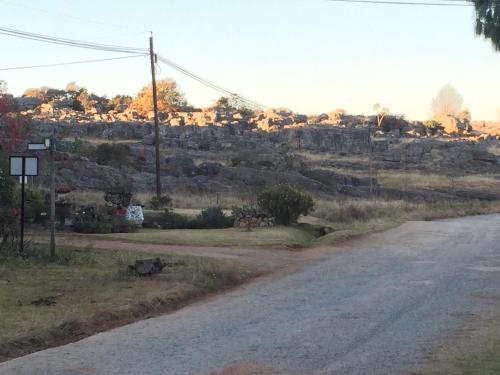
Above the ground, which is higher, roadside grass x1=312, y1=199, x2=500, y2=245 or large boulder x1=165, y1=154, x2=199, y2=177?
large boulder x1=165, y1=154, x2=199, y2=177

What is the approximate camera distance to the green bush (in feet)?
83.9

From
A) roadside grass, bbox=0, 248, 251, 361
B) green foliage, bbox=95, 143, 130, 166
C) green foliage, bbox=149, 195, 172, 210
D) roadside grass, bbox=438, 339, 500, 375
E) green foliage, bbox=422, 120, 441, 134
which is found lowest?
roadside grass, bbox=0, 248, 251, 361

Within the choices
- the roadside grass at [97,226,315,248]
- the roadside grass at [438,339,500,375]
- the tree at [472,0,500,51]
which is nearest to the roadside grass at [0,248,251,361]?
the roadside grass at [97,226,315,248]

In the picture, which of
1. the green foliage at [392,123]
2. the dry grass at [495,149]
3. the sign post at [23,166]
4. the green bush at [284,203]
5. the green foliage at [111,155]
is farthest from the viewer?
the green foliage at [392,123]

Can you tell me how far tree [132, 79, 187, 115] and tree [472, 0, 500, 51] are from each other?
10340 cm

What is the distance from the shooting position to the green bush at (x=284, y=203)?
25578 mm

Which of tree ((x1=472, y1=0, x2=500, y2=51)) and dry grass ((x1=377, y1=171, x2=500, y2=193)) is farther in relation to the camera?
dry grass ((x1=377, y1=171, x2=500, y2=193))

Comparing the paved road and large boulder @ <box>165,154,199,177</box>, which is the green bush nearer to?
the paved road

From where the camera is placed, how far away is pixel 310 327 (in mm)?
8812

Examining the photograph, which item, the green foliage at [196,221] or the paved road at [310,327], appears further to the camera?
the green foliage at [196,221]

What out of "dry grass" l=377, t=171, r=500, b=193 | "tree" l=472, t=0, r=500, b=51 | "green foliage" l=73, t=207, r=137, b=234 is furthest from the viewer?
"dry grass" l=377, t=171, r=500, b=193

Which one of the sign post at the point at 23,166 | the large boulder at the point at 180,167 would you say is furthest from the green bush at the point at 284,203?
the large boulder at the point at 180,167

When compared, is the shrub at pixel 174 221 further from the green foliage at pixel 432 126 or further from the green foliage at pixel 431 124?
the green foliage at pixel 431 124

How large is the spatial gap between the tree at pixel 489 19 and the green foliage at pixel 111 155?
48102mm
